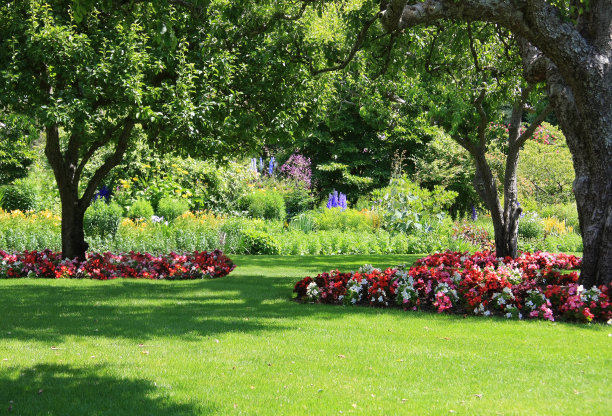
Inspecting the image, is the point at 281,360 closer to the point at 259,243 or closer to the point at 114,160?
the point at 114,160

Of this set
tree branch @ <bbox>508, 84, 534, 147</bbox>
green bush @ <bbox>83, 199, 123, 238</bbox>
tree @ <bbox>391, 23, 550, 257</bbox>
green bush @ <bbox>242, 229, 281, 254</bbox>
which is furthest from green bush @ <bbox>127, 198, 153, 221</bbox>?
tree branch @ <bbox>508, 84, 534, 147</bbox>

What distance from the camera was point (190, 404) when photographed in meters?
3.67

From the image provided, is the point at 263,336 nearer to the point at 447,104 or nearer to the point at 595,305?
the point at 595,305

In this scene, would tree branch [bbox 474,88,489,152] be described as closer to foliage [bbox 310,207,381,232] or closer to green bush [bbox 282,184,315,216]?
foliage [bbox 310,207,381,232]

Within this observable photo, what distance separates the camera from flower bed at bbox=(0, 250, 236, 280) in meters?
9.41

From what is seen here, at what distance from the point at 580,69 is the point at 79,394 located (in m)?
5.65

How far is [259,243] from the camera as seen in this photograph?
13625 mm

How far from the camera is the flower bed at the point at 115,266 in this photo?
941 centimetres

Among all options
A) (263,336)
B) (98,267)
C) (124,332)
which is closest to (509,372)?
(263,336)

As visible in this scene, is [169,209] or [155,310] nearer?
[155,310]

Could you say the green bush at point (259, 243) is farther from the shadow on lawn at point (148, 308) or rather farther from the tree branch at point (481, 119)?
the tree branch at point (481, 119)

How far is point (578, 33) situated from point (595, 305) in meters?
2.86

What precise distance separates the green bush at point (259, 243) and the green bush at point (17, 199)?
7.01 m

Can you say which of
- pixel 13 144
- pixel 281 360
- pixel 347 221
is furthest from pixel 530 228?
pixel 13 144
